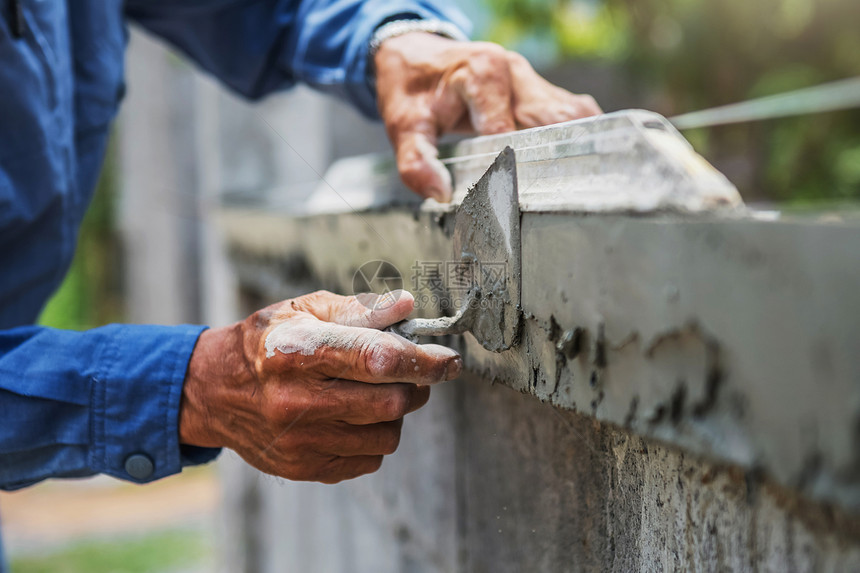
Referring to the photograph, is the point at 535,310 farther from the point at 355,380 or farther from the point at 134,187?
the point at 134,187

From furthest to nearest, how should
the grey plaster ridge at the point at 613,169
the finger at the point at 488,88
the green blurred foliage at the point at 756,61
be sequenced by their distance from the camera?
the green blurred foliage at the point at 756,61 < the finger at the point at 488,88 < the grey plaster ridge at the point at 613,169

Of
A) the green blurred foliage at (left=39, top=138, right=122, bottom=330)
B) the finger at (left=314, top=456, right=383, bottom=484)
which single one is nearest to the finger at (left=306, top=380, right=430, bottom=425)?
the finger at (left=314, top=456, right=383, bottom=484)

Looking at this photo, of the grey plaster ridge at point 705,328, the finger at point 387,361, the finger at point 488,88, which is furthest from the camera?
the finger at point 488,88

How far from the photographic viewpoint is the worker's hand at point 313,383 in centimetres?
79

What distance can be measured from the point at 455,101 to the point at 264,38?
0.86m

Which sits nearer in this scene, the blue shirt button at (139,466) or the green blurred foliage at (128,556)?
the blue shirt button at (139,466)

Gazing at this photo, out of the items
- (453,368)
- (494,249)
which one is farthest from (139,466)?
(494,249)

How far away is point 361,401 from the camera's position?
82 cm

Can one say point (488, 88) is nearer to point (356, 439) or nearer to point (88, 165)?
point (356, 439)

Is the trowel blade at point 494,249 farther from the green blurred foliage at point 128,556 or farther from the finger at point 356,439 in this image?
the green blurred foliage at point 128,556

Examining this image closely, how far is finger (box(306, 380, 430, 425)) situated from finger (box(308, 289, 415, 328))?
8cm

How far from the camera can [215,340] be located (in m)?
0.97

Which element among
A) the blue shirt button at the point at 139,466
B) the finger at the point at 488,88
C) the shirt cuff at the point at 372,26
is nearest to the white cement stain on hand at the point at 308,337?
the blue shirt button at the point at 139,466

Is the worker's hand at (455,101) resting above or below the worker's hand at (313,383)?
above
